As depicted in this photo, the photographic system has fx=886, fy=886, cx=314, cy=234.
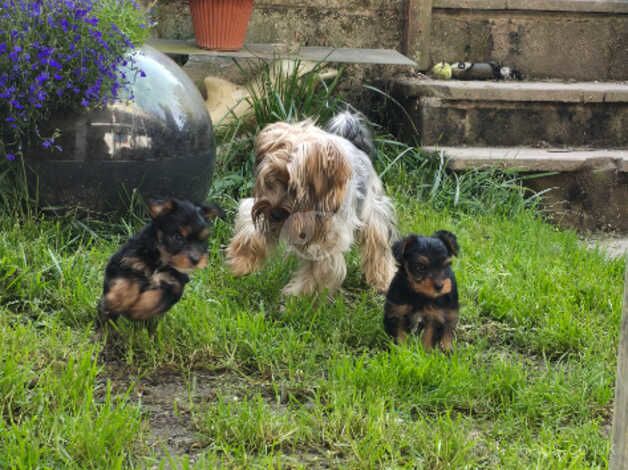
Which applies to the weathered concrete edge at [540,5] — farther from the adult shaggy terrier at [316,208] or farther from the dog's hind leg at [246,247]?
the dog's hind leg at [246,247]

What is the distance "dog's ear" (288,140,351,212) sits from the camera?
3.98 m

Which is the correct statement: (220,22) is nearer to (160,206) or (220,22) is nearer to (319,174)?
(319,174)

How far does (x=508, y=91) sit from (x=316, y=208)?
3.22 m

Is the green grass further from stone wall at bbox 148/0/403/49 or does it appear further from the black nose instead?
stone wall at bbox 148/0/403/49

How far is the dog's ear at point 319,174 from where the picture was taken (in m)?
3.98

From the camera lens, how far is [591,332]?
4.08 m

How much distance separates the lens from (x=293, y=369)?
360cm

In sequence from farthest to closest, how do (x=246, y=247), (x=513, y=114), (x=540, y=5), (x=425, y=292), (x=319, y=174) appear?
(x=540, y=5) < (x=513, y=114) < (x=246, y=247) < (x=319, y=174) < (x=425, y=292)

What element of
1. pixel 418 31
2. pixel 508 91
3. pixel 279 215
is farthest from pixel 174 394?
pixel 418 31

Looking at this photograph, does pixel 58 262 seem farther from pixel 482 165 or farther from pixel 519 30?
pixel 519 30

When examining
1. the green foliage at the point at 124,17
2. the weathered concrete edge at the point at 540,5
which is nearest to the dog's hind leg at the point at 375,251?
the green foliage at the point at 124,17

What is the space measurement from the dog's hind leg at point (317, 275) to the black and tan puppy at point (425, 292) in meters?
0.63

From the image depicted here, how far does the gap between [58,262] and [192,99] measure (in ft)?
4.40

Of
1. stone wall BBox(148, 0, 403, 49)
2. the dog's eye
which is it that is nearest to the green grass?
the dog's eye
